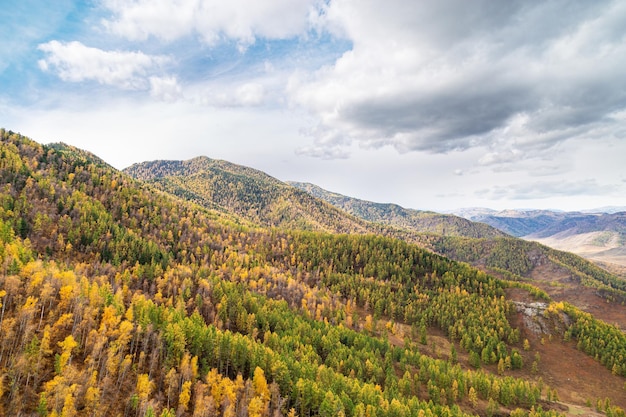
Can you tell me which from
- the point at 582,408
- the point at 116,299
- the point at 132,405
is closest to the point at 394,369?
the point at 582,408

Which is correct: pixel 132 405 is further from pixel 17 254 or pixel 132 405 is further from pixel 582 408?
pixel 582 408

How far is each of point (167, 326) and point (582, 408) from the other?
8333 inches

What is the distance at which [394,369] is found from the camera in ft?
614

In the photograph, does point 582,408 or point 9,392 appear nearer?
point 9,392

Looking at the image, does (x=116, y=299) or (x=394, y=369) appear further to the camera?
(x=394, y=369)

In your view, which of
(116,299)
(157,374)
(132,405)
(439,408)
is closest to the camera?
(132,405)

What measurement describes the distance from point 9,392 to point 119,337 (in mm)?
34204

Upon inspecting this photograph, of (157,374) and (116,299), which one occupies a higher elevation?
(116,299)

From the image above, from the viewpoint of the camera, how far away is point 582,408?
179m

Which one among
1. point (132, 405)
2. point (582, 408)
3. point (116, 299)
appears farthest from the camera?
point (582, 408)

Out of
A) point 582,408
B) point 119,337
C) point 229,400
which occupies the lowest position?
point 582,408

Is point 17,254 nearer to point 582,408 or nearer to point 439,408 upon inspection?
point 439,408

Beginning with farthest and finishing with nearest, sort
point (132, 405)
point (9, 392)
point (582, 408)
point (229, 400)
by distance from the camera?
point (582, 408) < point (229, 400) < point (132, 405) < point (9, 392)

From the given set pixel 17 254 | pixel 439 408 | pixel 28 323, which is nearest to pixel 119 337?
pixel 28 323
